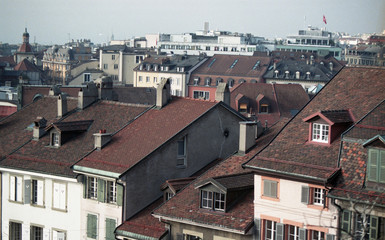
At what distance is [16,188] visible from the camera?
146 ft

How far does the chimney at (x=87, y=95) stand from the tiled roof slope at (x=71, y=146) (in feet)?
1.85

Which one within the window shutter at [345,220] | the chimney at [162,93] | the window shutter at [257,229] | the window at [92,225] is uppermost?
the chimney at [162,93]

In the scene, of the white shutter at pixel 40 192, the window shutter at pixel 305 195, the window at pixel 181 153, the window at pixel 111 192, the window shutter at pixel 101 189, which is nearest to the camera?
the window shutter at pixel 305 195

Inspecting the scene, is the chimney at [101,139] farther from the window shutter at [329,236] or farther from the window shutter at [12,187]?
the window shutter at [329,236]

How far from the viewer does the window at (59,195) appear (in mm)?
42188

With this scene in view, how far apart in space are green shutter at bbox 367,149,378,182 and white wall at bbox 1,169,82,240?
57.6 ft

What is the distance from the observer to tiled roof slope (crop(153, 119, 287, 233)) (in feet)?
110

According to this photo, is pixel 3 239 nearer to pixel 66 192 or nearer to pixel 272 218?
pixel 66 192

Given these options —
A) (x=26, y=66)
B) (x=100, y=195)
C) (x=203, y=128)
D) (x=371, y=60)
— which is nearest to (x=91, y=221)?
(x=100, y=195)

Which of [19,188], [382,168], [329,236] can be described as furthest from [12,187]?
[382,168]

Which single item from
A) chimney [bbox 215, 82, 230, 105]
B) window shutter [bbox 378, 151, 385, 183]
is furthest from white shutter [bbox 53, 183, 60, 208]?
window shutter [bbox 378, 151, 385, 183]

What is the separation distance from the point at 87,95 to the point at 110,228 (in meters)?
11.7

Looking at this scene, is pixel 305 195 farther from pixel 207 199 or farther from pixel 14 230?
pixel 14 230

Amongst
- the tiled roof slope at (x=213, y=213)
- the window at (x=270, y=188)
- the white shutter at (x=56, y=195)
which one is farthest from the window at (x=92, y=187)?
the window at (x=270, y=188)
